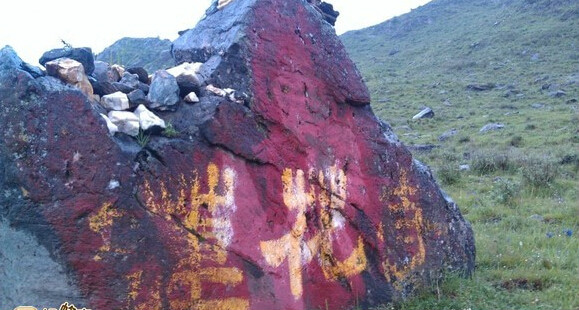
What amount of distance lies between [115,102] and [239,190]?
99 centimetres

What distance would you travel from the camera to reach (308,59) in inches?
191

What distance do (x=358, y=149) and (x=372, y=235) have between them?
69cm

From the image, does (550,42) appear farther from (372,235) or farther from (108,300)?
(108,300)

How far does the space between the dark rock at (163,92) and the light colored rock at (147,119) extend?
0.14m

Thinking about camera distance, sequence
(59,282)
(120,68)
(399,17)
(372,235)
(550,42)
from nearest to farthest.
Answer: (59,282) → (120,68) → (372,235) → (550,42) → (399,17)

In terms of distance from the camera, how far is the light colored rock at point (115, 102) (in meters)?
3.98

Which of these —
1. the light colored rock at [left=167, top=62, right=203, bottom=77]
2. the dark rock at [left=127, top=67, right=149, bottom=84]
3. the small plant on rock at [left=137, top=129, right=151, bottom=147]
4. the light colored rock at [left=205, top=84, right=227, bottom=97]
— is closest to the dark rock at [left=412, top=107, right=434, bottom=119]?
the light colored rock at [left=167, top=62, right=203, bottom=77]

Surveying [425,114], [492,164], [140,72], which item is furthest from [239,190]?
[425,114]

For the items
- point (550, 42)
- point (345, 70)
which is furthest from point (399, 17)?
point (345, 70)

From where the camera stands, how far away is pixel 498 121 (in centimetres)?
1727

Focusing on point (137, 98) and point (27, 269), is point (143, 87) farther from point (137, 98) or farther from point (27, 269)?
point (27, 269)

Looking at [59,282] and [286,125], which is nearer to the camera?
[59,282]

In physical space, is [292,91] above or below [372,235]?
above

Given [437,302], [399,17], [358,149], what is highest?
[399,17]
